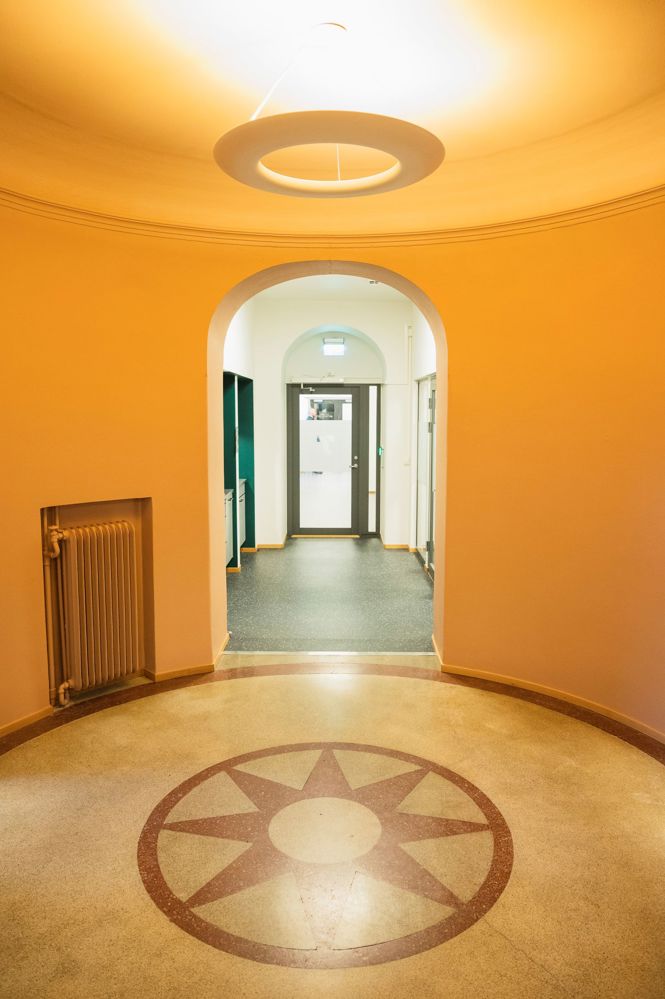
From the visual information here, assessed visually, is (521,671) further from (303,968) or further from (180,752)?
(303,968)

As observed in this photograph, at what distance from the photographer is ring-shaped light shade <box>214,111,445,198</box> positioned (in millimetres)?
2559

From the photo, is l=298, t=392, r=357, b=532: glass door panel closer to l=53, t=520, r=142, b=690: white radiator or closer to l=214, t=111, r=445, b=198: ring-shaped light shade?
l=53, t=520, r=142, b=690: white radiator

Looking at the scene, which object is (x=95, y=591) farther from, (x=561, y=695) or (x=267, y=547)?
(x=267, y=547)

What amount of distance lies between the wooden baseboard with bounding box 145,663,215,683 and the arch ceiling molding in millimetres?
3046

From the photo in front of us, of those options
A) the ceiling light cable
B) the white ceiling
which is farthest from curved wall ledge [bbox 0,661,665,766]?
the white ceiling

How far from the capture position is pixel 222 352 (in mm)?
5168

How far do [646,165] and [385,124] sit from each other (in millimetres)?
2033

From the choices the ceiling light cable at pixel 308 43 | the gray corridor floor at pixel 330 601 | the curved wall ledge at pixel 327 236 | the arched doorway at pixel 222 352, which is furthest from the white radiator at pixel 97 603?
the ceiling light cable at pixel 308 43

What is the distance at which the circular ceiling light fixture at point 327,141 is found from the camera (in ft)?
8.43

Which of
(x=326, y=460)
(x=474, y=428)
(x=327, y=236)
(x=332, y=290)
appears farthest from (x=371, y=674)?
(x=326, y=460)

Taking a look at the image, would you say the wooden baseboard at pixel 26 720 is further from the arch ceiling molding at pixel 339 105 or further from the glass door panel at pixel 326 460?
the glass door panel at pixel 326 460

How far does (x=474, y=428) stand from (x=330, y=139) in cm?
249

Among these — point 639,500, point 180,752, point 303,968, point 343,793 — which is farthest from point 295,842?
point 639,500

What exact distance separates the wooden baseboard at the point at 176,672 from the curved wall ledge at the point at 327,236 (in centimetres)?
301
